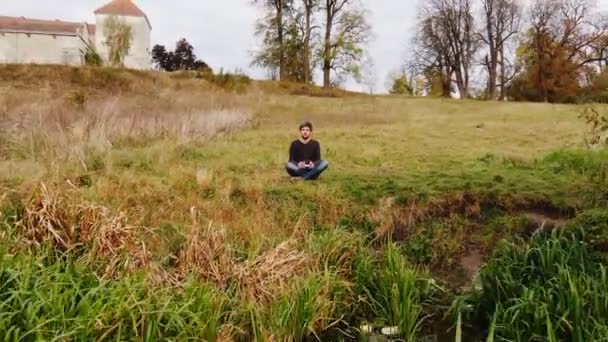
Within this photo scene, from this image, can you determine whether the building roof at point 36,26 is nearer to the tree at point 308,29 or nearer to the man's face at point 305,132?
the tree at point 308,29

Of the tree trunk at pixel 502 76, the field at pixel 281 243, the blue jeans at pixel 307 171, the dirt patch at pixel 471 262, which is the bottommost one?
the dirt patch at pixel 471 262

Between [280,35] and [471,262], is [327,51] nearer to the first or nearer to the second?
[280,35]

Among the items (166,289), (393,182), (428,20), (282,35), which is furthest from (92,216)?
(428,20)

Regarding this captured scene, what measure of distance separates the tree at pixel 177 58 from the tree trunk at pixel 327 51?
1352cm

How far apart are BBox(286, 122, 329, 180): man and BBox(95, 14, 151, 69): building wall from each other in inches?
1705

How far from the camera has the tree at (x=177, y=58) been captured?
148ft

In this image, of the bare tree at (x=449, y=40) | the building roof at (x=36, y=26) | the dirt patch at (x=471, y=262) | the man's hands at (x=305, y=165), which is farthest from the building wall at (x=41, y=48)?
the dirt patch at (x=471, y=262)

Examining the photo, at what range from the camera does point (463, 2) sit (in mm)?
40125

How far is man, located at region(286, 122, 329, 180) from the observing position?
7492 mm

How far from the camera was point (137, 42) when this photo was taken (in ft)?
165

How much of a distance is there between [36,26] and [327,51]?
26.8 m

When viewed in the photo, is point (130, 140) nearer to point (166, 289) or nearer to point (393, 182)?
point (393, 182)

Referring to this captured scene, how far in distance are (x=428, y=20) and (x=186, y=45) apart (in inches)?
837

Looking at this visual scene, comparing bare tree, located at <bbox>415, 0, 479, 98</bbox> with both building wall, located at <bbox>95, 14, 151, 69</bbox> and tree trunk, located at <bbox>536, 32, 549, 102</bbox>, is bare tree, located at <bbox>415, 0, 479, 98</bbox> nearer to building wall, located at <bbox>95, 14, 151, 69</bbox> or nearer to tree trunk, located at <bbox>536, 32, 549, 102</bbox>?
tree trunk, located at <bbox>536, 32, 549, 102</bbox>
